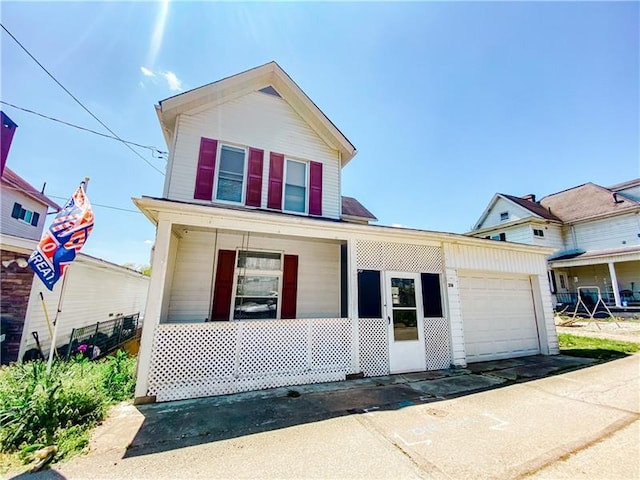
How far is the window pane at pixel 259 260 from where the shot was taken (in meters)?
6.69

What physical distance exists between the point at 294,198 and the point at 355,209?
401 cm

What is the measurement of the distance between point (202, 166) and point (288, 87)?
3.51m

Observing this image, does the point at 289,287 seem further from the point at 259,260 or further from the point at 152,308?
the point at 152,308

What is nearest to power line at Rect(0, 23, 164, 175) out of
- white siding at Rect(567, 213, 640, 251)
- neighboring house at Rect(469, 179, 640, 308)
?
neighboring house at Rect(469, 179, 640, 308)

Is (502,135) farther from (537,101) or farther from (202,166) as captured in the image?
(202,166)

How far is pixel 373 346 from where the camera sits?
5820mm

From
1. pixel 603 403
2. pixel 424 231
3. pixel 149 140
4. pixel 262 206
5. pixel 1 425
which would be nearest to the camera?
pixel 1 425

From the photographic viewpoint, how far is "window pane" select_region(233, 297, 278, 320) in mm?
6506

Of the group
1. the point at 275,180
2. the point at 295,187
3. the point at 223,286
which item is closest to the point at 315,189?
the point at 295,187

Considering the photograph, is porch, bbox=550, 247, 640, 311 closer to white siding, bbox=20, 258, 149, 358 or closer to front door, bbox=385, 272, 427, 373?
front door, bbox=385, 272, 427, 373

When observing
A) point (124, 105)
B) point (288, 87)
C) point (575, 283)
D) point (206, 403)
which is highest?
point (288, 87)

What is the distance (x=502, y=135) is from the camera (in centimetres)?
1106

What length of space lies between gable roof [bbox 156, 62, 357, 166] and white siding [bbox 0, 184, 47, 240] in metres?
10.9

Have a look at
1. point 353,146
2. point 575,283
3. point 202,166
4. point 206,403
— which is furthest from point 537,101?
point 575,283
